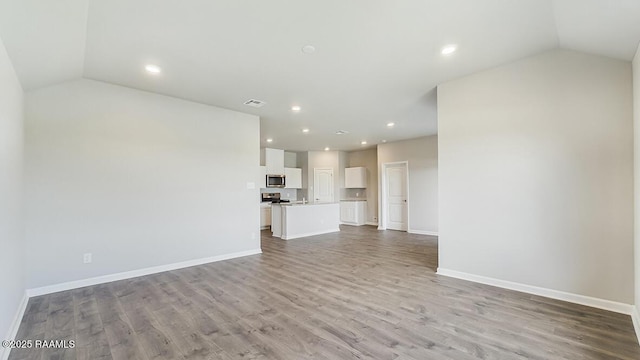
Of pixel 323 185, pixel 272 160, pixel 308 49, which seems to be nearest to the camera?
pixel 308 49

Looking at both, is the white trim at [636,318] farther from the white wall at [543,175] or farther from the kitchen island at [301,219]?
the kitchen island at [301,219]

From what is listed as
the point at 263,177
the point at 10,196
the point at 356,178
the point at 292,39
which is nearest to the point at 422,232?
the point at 356,178

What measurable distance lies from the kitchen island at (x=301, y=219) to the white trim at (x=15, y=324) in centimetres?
472

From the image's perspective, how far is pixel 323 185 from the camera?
10.5 m

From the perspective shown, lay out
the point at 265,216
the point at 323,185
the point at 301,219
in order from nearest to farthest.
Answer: the point at 301,219 < the point at 265,216 < the point at 323,185

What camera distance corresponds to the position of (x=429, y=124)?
6477 mm

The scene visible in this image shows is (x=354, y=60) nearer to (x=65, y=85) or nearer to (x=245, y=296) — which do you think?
(x=245, y=296)

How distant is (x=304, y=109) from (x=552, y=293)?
444cm

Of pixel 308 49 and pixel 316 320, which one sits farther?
pixel 308 49

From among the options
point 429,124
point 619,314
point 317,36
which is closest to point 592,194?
point 619,314

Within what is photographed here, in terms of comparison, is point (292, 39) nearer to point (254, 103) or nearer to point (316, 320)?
point (254, 103)

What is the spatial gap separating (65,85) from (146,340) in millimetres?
3441

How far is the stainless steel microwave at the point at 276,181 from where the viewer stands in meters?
9.32

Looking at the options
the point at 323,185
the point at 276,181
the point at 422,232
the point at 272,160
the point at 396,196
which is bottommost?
the point at 422,232
